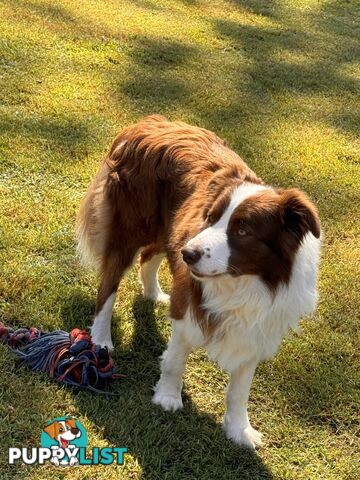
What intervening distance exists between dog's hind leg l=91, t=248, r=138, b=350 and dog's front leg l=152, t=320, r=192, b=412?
0.49 metres

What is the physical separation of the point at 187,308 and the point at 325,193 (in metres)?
3.16

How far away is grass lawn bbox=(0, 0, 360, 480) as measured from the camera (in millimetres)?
3262

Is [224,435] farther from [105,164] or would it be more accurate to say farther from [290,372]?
[105,164]

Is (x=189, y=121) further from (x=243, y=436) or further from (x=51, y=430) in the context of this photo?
(x=51, y=430)

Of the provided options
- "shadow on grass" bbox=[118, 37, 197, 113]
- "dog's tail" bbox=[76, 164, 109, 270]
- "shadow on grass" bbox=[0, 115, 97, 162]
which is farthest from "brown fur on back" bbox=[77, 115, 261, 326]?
"shadow on grass" bbox=[118, 37, 197, 113]

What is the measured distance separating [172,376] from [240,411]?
0.43 meters

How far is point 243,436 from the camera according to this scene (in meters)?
3.31

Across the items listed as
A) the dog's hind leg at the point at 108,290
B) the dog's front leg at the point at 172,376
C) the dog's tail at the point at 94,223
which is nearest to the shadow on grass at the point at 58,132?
the dog's tail at the point at 94,223

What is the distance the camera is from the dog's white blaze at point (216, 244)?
2.71 m

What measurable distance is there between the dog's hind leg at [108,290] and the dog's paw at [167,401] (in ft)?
1.68

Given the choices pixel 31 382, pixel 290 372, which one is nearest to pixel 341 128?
pixel 290 372

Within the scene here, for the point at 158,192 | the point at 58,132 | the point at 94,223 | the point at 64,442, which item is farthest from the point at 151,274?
the point at 58,132

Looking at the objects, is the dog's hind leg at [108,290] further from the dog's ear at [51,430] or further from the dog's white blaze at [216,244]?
the dog's white blaze at [216,244]

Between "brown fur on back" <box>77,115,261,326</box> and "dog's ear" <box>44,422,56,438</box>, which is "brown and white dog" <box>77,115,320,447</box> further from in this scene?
"dog's ear" <box>44,422,56,438</box>
